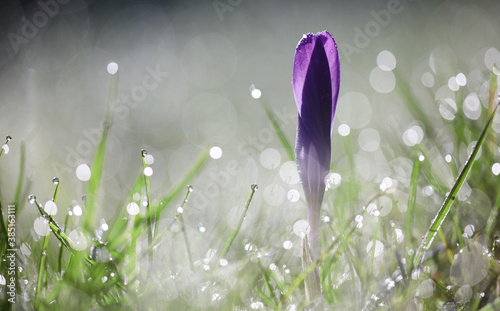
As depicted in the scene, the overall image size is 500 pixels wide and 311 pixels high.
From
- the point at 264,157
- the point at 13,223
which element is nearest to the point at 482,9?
the point at 264,157

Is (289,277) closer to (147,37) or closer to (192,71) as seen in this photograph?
(192,71)
